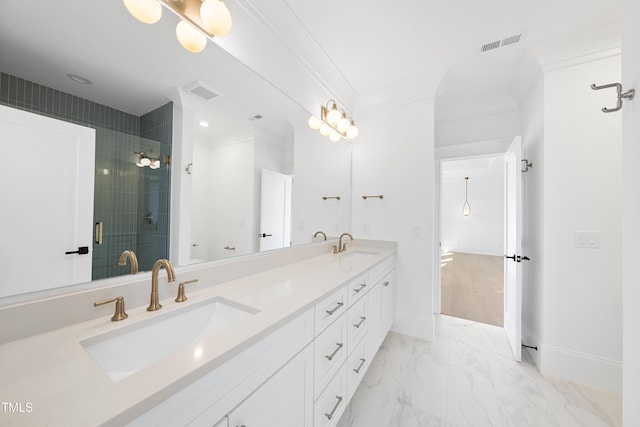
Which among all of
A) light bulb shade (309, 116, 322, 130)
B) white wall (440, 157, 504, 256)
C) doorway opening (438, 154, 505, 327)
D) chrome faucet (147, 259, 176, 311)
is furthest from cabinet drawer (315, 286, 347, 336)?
white wall (440, 157, 504, 256)

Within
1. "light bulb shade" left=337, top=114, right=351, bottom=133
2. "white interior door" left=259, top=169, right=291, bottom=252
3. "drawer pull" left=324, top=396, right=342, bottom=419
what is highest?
"light bulb shade" left=337, top=114, right=351, bottom=133

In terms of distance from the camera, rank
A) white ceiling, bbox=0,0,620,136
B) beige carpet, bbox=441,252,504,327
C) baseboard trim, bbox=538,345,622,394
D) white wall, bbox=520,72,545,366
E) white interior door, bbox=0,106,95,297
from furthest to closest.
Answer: beige carpet, bbox=441,252,504,327, white wall, bbox=520,72,545,366, baseboard trim, bbox=538,345,622,394, white ceiling, bbox=0,0,620,136, white interior door, bbox=0,106,95,297

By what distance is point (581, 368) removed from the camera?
173 centimetres

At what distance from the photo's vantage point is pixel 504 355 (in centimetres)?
206

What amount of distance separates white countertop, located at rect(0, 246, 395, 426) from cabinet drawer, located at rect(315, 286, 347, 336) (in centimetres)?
11

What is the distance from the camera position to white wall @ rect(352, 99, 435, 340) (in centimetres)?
237

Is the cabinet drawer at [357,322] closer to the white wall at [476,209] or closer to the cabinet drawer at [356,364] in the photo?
the cabinet drawer at [356,364]

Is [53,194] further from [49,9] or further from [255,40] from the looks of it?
[255,40]

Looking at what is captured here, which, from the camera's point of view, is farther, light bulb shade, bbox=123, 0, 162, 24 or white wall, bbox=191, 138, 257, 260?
white wall, bbox=191, 138, 257, 260

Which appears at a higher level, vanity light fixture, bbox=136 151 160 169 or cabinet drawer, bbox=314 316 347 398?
vanity light fixture, bbox=136 151 160 169

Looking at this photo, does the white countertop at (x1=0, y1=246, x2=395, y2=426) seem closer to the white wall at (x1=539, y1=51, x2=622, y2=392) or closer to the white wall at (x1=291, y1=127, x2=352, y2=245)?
the white wall at (x1=291, y1=127, x2=352, y2=245)

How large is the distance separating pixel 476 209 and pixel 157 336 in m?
8.05

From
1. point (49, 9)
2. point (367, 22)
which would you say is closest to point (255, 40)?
point (367, 22)

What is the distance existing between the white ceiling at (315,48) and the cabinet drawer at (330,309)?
3.89ft
